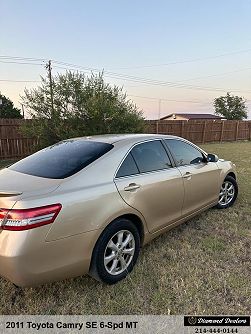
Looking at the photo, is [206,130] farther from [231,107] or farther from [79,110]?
[231,107]

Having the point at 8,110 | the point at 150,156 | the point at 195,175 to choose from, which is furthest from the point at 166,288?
the point at 8,110

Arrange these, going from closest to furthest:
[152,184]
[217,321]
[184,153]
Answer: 1. [217,321]
2. [152,184]
3. [184,153]

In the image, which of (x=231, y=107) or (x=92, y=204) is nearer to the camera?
(x=92, y=204)

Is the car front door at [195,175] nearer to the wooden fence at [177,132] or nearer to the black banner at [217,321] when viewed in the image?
the black banner at [217,321]

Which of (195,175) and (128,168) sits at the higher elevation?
(128,168)

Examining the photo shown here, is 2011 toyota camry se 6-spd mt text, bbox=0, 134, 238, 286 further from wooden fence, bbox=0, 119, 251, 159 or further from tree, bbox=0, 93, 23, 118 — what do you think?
tree, bbox=0, 93, 23, 118

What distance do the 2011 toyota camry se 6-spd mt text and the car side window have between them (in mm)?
19

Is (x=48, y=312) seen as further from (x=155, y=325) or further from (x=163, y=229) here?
(x=163, y=229)

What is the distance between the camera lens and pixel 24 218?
2000mm

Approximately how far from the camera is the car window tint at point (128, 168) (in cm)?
272

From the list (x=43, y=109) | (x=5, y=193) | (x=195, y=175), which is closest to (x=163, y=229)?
(x=195, y=175)

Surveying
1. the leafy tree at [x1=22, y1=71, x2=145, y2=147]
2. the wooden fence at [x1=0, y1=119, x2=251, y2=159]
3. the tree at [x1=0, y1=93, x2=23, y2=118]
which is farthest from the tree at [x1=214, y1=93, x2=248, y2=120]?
the leafy tree at [x1=22, y1=71, x2=145, y2=147]

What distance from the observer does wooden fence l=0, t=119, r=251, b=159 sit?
11016 mm

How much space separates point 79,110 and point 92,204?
23.9 feet
